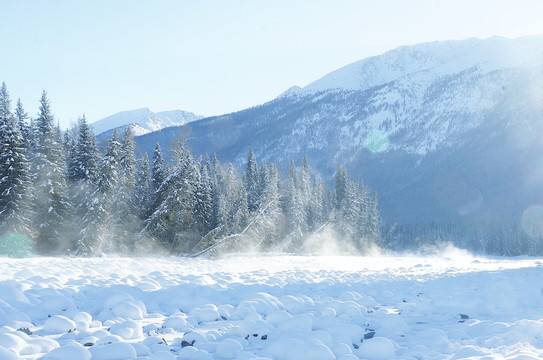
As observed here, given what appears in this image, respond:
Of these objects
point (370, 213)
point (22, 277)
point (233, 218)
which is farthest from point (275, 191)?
point (22, 277)

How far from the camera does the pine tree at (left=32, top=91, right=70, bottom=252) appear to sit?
1074 inches

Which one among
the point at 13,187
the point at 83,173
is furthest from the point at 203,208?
the point at 13,187

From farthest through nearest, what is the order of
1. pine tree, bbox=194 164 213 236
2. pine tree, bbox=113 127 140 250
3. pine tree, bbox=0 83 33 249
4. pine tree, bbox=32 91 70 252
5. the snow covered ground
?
pine tree, bbox=194 164 213 236
pine tree, bbox=113 127 140 250
pine tree, bbox=32 91 70 252
pine tree, bbox=0 83 33 249
the snow covered ground

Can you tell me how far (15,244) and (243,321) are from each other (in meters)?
22.4

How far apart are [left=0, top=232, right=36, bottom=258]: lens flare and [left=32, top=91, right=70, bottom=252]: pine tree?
2201 mm

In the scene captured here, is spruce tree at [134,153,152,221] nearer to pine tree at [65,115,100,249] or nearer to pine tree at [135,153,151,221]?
pine tree at [135,153,151,221]

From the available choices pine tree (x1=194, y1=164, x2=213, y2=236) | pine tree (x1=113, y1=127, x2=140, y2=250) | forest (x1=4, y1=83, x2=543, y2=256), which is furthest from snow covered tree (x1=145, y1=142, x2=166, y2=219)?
pine tree (x1=194, y1=164, x2=213, y2=236)

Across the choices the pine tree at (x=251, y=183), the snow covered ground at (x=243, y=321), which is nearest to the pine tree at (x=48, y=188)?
the snow covered ground at (x=243, y=321)

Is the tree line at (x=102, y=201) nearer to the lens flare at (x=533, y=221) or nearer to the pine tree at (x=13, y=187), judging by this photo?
the pine tree at (x=13, y=187)

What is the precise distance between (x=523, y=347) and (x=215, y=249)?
82.3ft

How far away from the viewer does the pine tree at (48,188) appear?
89.5 ft

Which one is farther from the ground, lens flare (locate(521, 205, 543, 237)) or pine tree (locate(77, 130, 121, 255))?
pine tree (locate(77, 130, 121, 255))

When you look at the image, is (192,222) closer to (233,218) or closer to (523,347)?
(233,218)

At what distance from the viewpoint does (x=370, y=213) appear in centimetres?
6212
